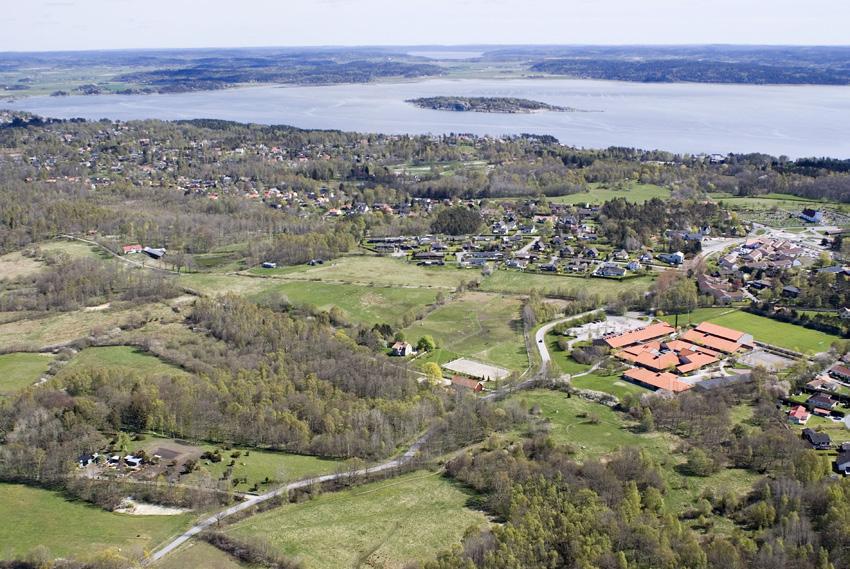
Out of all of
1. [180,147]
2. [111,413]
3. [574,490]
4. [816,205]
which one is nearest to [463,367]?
[574,490]

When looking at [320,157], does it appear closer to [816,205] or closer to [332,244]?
[332,244]

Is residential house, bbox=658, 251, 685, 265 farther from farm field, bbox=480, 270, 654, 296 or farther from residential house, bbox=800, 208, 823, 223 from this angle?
residential house, bbox=800, 208, 823, 223

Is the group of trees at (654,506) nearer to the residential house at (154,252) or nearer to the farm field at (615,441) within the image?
the farm field at (615,441)

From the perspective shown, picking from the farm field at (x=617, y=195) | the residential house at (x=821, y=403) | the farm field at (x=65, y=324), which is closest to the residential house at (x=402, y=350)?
the farm field at (x=65, y=324)

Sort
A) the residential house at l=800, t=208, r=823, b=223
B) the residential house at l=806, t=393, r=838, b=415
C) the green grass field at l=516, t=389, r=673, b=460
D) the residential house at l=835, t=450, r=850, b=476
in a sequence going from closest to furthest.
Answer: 1. the residential house at l=835, t=450, r=850, b=476
2. the green grass field at l=516, t=389, r=673, b=460
3. the residential house at l=806, t=393, r=838, b=415
4. the residential house at l=800, t=208, r=823, b=223

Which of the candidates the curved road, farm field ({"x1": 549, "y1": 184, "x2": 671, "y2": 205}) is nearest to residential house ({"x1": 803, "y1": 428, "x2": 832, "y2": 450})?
the curved road

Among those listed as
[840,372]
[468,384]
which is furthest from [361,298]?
[840,372]

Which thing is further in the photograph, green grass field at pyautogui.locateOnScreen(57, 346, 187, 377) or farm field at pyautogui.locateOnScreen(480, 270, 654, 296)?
farm field at pyautogui.locateOnScreen(480, 270, 654, 296)
